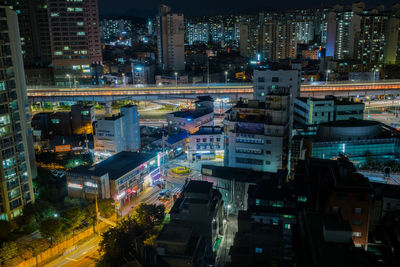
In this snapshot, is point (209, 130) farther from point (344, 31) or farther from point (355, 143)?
point (344, 31)

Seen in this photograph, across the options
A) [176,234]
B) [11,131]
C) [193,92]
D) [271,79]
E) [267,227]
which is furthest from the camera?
[193,92]

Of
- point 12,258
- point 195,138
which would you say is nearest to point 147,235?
point 12,258

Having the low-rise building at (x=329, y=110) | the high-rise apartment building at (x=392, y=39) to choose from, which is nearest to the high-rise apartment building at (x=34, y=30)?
the low-rise building at (x=329, y=110)

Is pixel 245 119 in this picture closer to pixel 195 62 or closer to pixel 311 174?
pixel 311 174

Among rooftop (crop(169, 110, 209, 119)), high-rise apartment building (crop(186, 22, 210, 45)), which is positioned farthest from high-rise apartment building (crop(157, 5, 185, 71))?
high-rise apartment building (crop(186, 22, 210, 45))

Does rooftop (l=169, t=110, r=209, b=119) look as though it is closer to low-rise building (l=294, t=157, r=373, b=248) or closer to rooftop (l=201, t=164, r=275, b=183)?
rooftop (l=201, t=164, r=275, b=183)

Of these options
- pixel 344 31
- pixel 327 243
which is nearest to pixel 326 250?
pixel 327 243
